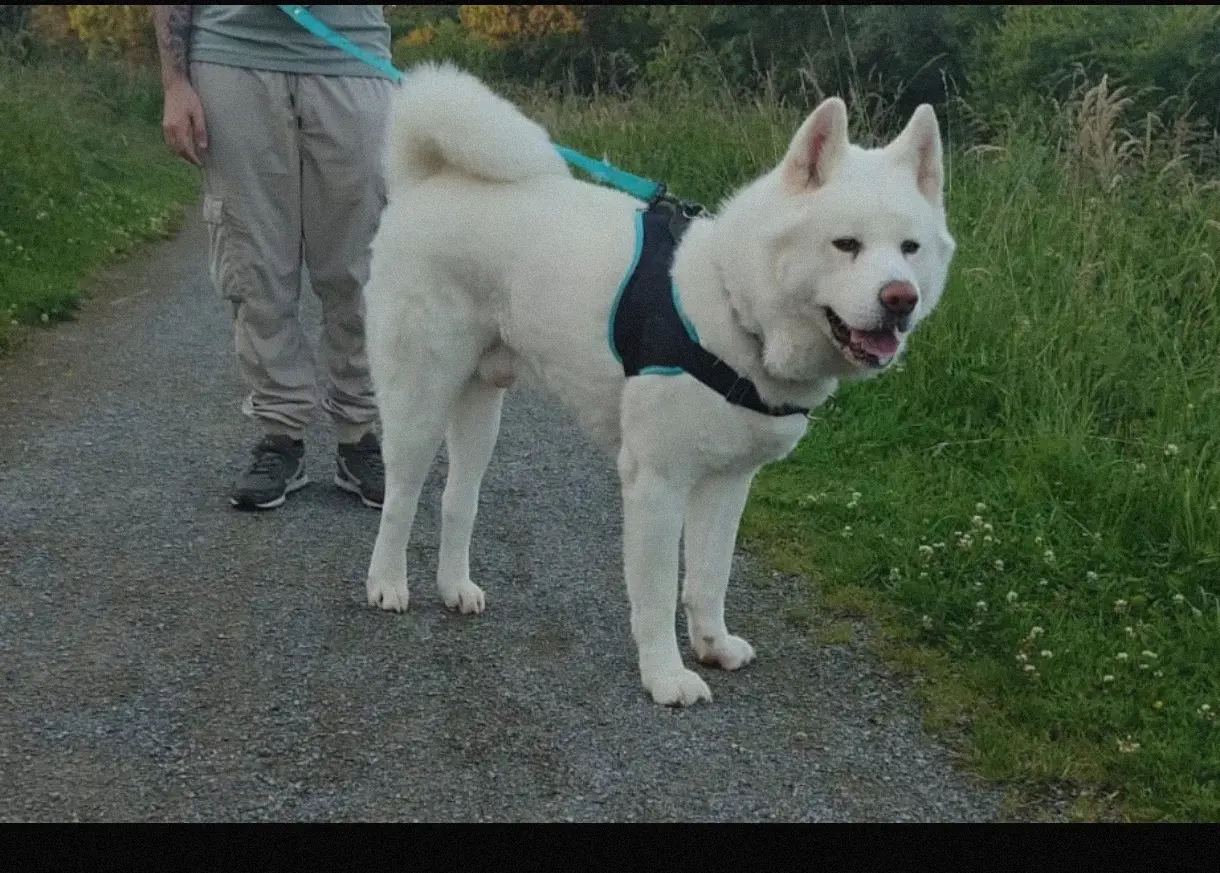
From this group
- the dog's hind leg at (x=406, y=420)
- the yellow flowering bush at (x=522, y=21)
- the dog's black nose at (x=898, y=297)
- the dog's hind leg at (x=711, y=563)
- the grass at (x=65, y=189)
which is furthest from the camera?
the yellow flowering bush at (x=522, y=21)

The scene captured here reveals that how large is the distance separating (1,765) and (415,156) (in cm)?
191

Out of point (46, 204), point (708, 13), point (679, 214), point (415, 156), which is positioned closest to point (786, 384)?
point (679, 214)

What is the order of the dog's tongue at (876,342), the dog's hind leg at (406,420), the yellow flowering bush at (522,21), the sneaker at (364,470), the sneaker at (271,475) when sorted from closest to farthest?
1. the dog's tongue at (876,342)
2. the dog's hind leg at (406,420)
3. the sneaker at (271,475)
4. the sneaker at (364,470)
5. the yellow flowering bush at (522,21)

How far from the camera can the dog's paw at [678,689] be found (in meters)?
3.25

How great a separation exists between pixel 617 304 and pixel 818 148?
625 mm

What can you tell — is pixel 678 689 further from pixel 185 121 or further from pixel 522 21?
pixel 522 21

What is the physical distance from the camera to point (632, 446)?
3.26 metres

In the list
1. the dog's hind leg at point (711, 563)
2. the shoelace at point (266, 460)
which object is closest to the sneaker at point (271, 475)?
the shoelace at point (266, 460)

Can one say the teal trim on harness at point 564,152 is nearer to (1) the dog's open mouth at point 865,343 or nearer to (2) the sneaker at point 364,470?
(1) the dog's open mouth at point 865,343

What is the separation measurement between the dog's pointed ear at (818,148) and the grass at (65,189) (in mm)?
4887

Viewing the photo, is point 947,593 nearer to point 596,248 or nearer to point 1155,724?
point 1155,724

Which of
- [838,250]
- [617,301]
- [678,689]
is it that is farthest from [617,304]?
[678,689]

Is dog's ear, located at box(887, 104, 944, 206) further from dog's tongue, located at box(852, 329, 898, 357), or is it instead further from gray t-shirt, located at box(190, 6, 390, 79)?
gray t-shirt, located at box(190, 6, 390, 79)

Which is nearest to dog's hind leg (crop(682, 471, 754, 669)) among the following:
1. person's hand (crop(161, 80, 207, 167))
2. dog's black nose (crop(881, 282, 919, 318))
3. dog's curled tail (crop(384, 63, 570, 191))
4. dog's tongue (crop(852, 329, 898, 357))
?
dog's tongue (crop(852, 329, 898, 357))
